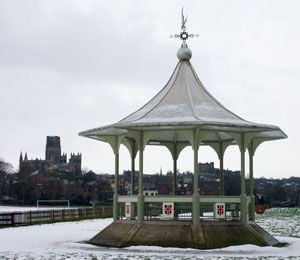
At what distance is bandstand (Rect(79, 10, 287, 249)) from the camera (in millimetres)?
23438

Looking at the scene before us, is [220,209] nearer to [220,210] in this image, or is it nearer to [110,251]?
[220,210]

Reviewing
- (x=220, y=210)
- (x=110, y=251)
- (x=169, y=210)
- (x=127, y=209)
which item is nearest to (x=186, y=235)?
(x=169, y=210)

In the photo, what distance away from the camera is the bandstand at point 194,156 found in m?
23.4

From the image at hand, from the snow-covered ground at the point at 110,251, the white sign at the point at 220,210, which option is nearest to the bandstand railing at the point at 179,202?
the white sign at the point at 220,210

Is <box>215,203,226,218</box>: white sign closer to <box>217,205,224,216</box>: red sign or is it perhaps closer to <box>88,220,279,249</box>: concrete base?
<box>217,205,224,216</box>: red sign

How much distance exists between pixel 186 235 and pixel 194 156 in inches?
130

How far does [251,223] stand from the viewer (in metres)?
25.5

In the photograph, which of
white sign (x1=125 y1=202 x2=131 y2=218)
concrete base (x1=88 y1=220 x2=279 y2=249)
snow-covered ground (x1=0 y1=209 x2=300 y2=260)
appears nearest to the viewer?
snow-covered ground (x1=0 y1=209 x2=300 y2=260)

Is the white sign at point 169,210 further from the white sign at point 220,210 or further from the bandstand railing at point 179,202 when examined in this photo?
the white sign at point 220,210

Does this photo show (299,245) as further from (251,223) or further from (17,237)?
(17,237)

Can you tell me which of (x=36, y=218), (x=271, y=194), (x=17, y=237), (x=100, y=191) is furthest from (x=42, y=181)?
(x=17, y=237)

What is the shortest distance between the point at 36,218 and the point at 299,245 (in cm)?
2274

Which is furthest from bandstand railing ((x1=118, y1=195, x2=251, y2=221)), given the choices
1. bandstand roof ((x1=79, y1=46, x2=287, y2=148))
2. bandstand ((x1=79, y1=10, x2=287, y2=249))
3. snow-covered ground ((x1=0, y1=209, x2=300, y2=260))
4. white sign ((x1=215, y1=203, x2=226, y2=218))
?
bandstand roof ((x1=79, y1=46, x2=287, y2=148))

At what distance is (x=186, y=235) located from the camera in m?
23.2
